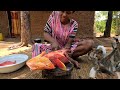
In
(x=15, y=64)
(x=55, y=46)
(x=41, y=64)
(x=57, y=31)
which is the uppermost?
(x=57, y=31)

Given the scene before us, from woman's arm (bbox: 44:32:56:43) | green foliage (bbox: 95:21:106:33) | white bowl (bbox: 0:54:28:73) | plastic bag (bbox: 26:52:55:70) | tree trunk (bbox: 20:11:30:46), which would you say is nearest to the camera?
plastic bag (bbox: 26:52:55:70)

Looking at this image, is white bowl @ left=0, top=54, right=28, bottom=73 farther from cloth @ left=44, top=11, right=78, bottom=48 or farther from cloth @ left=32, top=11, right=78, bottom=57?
cloth @ left=44, top=11, right=78, bottom=48

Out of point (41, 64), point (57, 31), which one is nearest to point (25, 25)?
Result: point (57, 31)

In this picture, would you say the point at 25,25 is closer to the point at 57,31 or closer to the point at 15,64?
the point at 57,31

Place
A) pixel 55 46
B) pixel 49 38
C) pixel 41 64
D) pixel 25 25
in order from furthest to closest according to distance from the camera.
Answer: pixel 25 25
pixel 49 38
pixel 55 46
pixel 41 64

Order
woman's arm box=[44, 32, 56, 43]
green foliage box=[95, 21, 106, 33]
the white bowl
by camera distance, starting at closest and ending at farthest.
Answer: the white bowl → woman's arm box=[44, 32, 56, 43] → green foliage box=[95, 21, 106, 33]

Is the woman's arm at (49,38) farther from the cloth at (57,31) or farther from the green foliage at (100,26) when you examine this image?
the green foliage at (100,26)

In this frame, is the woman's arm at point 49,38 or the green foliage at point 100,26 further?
the green foliage at point 100,26

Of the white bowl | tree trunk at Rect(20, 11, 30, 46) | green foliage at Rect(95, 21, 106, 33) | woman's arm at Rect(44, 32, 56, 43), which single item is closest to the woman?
woman's arm at Rect(44, 32, 56, 43)

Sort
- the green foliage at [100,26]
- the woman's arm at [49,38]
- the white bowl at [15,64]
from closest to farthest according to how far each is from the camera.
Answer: the white bowl at [15,64], the woman's arm at [49,38], the green foliage at [100,26]

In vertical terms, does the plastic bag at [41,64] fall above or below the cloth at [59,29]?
below

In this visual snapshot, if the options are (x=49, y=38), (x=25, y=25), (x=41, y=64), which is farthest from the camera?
(x=25, y=25)

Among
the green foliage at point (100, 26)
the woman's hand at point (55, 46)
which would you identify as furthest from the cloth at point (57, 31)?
the green foliage at point (100, 26)
